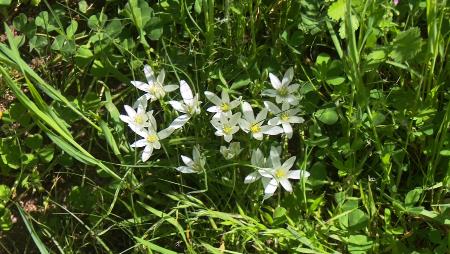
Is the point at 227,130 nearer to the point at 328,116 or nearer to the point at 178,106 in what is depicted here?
the point at 178,106

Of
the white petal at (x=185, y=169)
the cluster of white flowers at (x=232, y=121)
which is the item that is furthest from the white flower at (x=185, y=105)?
the white petal at (x=185, y=169)

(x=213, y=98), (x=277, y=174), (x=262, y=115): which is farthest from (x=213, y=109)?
(x=277, y=174)

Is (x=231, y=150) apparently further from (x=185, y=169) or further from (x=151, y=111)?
(x=151, y=111)

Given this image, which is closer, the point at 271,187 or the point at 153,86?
the point at 271,187

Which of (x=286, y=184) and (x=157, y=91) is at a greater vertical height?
(x=157, y=91)

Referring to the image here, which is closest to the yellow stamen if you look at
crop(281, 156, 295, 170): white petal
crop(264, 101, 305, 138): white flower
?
crop(264, 101, 305, 138): white flower

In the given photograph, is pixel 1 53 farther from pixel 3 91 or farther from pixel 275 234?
pixel 275 234

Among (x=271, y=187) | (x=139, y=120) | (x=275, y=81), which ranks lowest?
(x=271, y=187)

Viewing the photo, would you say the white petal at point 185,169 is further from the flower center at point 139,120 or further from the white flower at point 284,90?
the white flower at point 284,90
